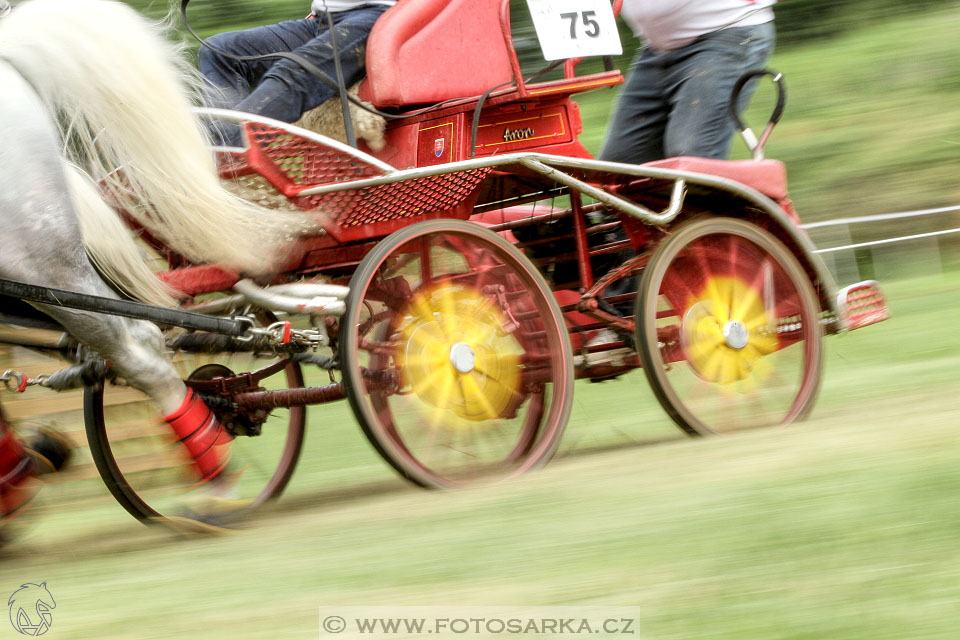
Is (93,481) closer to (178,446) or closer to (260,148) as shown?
(178,446)

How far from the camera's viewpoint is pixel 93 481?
427 cm

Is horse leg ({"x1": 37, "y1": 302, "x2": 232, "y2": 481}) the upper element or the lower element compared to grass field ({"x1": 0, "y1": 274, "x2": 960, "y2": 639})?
upper

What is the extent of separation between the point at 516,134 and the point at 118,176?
3.79 ft

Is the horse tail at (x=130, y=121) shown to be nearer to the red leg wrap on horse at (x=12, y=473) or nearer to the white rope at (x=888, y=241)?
the red leg wrap on horse at (x=12, y=473)

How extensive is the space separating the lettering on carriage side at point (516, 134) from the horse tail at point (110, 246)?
1.08 metres

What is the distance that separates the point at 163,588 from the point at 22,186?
3.28 ft

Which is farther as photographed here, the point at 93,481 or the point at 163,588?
the point at 93,481

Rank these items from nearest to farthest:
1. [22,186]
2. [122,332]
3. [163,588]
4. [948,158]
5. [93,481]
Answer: [163,588] → [22,186] → [122,332] → [93,481] → [948,158]

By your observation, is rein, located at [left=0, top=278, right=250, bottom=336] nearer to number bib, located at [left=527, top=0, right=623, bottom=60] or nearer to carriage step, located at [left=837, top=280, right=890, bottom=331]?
number bib, located at [left=527, top=0, right=623, bottom=60]

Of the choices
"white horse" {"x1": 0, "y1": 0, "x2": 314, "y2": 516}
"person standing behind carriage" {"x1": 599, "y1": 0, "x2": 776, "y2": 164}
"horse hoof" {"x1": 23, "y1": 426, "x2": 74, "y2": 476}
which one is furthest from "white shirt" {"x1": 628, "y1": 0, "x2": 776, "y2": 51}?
"horse hoof" {"x1": 23, "y1": 426, "x2": 74, "y2": 476}

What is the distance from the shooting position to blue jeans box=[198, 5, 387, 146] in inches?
133

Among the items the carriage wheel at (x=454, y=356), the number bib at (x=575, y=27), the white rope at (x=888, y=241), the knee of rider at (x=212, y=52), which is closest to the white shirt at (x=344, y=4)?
the knee of rider at (x=212, y=52)

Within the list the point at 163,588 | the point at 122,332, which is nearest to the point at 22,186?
the point at 122,332

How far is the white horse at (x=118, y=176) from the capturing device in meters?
2.94
